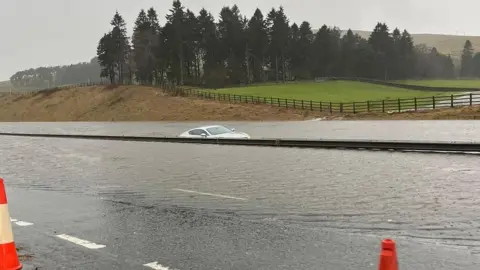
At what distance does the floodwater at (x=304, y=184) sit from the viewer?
7.94 meters

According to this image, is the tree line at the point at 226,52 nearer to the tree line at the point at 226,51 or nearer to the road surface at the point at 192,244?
the tree line at the point at 226,51

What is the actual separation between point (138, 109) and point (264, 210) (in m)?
66.1

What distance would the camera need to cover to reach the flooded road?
618cm

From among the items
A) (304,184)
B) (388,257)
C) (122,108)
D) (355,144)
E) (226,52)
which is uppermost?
(226,52)

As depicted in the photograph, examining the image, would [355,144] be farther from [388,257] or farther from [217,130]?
[388,257]

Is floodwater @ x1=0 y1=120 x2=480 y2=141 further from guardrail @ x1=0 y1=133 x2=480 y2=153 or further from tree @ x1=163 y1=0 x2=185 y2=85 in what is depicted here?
tree @ x1=163 y1=0 x2=185 y2=85

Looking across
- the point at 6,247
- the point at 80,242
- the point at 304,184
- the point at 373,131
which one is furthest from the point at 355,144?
the point at 6,247

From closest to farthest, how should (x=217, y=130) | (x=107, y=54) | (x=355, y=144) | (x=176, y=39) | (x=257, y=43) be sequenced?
(x=355, y=144) < (x=217, y=130) < (x=176, y=39) < (x=257, y=43) < (x=107, y=54)

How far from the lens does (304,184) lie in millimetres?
12008

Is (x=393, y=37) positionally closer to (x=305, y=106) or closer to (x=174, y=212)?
(x=305, y=106)

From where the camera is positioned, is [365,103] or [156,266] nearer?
[156,266]

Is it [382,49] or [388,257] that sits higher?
[382,49]

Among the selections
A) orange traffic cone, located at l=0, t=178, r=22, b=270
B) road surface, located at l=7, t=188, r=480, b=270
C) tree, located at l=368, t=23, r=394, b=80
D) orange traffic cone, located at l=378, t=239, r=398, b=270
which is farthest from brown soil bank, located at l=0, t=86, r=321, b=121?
tree, located at l=368, t=23, r=394, b=80

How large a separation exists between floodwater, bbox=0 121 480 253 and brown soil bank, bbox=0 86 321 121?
35.6 metres
